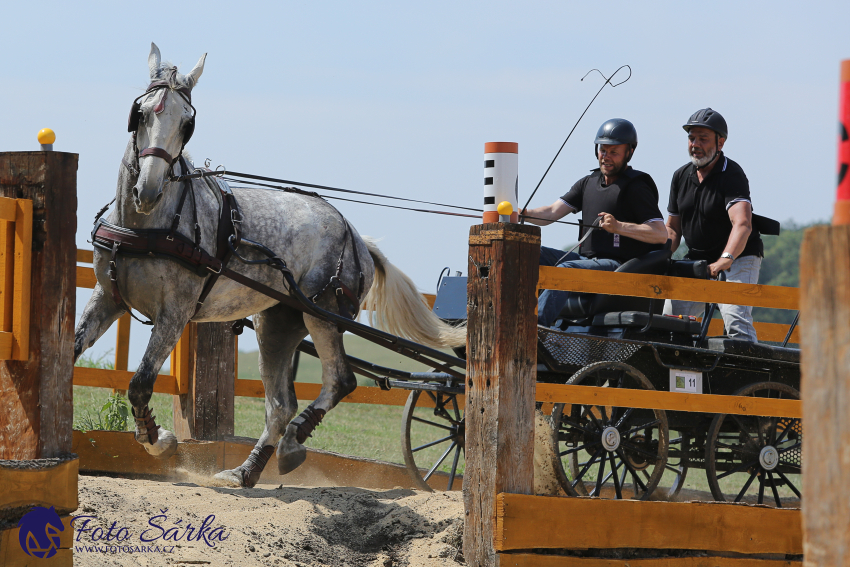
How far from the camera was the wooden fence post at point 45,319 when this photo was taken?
3.19 metres

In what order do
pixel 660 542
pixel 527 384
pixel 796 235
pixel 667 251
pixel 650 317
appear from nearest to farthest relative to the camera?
pixel 527 384 → pixel 660 542 → pixel 650 317 → pixel 667 251 → pixel 796 235

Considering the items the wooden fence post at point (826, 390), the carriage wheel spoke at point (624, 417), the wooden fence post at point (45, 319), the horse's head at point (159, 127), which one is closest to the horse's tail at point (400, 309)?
the carriage wheel spoke at point (624, 417)

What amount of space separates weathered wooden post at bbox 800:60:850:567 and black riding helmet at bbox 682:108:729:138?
432cm

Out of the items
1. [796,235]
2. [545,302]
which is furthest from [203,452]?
[796,235]

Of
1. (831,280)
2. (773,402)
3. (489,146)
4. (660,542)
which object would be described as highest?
(489,146)

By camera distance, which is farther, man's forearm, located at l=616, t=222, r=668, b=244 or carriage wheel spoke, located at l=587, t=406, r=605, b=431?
man's forearm, located at l=616, t=222, r=668, b=244

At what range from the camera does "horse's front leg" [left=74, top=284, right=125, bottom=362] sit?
488 cm

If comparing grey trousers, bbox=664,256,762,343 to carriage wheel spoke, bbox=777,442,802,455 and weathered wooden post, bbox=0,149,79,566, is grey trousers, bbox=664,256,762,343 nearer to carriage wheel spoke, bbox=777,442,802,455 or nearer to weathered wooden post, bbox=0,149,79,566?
carriage wheel spoke, bbox=777,442,802,455

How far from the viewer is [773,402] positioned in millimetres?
4625

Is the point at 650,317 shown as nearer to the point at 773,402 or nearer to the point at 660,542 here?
the point at 773,402

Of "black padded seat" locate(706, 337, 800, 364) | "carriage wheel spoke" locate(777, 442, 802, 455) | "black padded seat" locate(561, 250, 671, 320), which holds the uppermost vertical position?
"black padded seat" locate(561, 250, 671, 320)

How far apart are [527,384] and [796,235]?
6944cm

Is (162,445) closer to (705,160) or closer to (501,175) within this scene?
(501,175)
